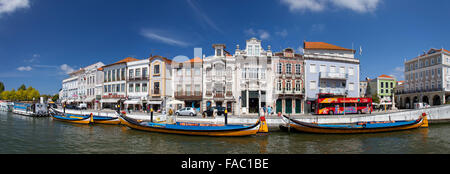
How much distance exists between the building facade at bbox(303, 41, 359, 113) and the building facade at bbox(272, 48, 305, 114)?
1.16 m

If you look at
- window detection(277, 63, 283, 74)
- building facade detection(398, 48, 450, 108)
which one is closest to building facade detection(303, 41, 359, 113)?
window detection(277, 63, 283, 74)

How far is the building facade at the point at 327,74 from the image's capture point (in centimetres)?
3481

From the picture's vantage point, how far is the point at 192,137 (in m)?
18.6

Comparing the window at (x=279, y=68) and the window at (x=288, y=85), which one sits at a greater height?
the window at (x=279, y=68)

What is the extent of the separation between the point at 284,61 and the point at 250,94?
25.1 feet

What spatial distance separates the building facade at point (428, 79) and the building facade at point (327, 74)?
21.2 m

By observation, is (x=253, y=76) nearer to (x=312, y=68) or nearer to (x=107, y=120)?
(x=312, y=68)

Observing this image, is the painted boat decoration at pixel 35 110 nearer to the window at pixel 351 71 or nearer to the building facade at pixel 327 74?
the building facade at pixel 327 74

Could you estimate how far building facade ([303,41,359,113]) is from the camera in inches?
1371

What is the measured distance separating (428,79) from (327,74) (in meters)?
29.5

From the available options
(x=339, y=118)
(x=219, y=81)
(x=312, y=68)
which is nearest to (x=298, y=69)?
(x=312, y=68)

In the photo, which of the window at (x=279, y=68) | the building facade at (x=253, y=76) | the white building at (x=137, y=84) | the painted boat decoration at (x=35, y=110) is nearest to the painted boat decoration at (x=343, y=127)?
the building facade at (x=253, y=76)

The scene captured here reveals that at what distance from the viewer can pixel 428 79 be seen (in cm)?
4600
